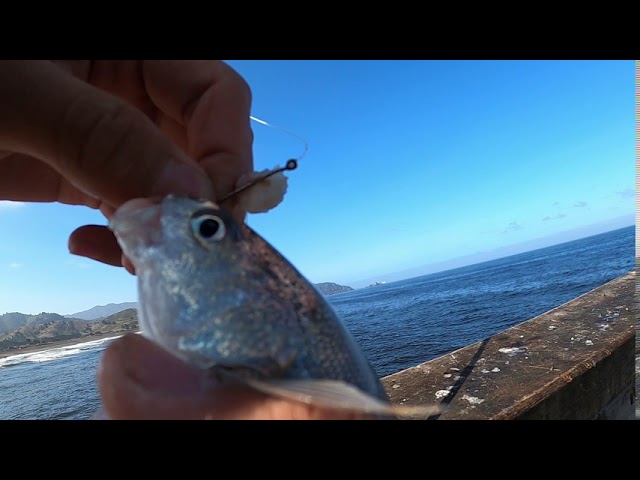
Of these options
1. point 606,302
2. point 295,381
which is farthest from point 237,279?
point 606,302

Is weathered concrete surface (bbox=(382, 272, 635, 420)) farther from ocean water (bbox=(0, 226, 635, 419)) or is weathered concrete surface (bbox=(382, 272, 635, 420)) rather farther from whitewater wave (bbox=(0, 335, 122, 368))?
whitewater wave (bbox=(0, 335, 122, 368))

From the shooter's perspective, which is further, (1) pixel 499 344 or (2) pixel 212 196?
(1) pixel 499 344

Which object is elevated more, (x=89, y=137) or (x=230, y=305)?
(x=89, y=137)

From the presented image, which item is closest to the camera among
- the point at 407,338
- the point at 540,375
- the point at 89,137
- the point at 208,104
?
the point at 89,137

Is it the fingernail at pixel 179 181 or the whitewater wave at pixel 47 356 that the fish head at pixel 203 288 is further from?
the whitewater wave at pixel 47 356

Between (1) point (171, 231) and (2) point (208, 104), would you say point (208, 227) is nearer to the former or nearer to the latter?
(1) point (171, 231)

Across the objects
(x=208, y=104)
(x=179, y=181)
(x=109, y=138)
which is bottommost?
(x=179, y=181)

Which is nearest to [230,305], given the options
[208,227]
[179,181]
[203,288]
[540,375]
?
[203,288]
